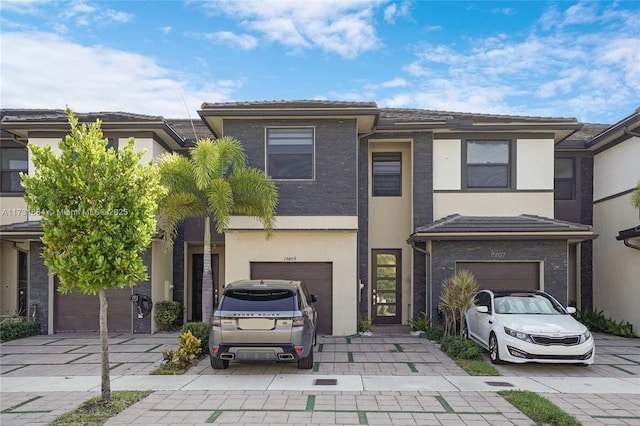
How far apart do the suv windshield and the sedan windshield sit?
15.3ft

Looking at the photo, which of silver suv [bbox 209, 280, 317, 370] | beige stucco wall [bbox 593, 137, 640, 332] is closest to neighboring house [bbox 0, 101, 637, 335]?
beige stucco wall [bbox 593, 137, 640, 332]

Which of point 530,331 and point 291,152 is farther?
point 291,152

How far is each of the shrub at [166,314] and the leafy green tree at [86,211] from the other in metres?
7.10

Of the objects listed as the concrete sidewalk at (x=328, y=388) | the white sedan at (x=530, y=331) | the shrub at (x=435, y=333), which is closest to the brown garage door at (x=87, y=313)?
the concrete sidewalk at (x=328, y=388)

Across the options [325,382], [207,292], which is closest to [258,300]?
[325,382]

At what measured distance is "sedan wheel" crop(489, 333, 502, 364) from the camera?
9202 millimetres

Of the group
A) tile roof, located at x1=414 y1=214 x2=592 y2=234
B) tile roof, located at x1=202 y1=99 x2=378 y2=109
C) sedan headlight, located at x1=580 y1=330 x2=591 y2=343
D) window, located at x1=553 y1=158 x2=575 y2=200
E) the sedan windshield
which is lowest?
sedan headlight, located at x1=580 y1=330 x2=591 y2=343

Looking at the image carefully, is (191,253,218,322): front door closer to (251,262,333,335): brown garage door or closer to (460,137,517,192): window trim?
(251,262,333,335): brown garage door

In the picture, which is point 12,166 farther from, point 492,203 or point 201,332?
point 492,203

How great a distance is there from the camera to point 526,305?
9938 mm

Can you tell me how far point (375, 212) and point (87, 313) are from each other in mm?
9140

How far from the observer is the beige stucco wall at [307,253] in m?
12.6

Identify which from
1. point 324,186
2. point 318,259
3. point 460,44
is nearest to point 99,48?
point 324,186

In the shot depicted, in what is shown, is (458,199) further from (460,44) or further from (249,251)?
(249,251)
